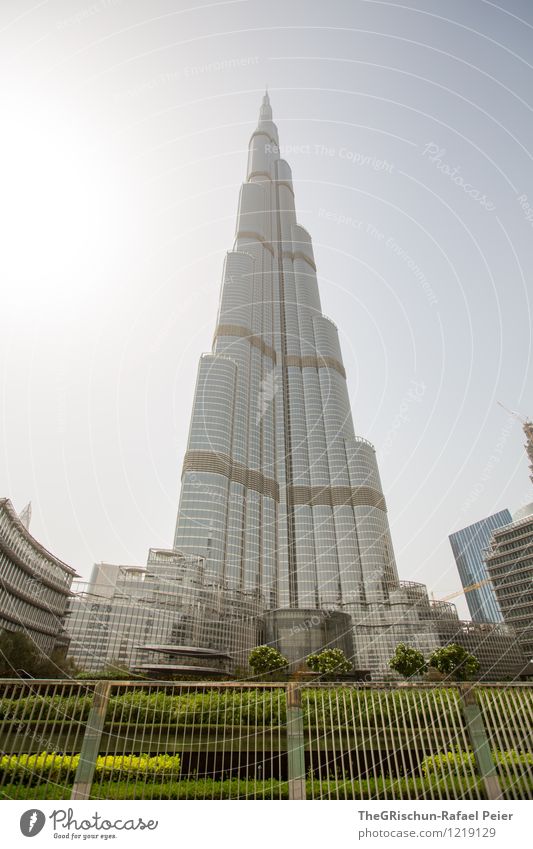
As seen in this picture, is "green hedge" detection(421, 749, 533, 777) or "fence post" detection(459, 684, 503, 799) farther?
"green hedge" detection(421, 749, 533, 777)

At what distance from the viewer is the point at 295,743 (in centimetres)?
947

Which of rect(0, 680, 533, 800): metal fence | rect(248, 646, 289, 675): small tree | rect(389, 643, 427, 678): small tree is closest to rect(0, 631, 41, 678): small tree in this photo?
rect(248, 646, 289, 675): small tree

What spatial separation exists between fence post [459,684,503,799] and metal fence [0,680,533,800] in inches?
0.9

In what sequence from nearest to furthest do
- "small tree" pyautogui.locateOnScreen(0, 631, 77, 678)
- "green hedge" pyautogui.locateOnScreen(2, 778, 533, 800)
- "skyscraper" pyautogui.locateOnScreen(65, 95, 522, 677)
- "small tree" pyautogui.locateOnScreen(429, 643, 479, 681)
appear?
"green hedge" pyautogui.locateOnScreen(2, 778, 533, 800)
"small tree" pyautogui.locateOnScreen(0, 631, 77, 678)
"small tree" pyautogui.locateOnScreen(429, 643, 479, 681)
"skyscraper" pyautogui.locateOnScreen(65, 95, 522, 677)

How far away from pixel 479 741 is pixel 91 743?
9555 millimetres

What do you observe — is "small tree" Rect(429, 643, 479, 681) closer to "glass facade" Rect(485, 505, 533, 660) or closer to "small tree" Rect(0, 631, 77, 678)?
"small tree" Rect(0, 631, 77, 678)

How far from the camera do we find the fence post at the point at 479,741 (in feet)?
30.0

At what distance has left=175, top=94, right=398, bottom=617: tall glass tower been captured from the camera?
357 ft

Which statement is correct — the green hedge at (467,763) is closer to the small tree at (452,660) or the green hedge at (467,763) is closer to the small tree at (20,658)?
the small tree at (20,658)

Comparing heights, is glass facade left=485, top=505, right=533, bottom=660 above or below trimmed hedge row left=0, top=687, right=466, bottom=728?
above

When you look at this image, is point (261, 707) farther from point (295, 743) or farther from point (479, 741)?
point (479, 741)

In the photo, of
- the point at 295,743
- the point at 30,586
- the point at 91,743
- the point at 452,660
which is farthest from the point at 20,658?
the point at 452,660

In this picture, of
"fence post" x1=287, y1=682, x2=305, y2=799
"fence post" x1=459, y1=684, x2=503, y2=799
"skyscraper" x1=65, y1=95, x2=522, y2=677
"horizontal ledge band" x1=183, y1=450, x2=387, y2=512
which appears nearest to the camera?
"fence post" x1=287, y1=682, x2=305, y2=799
